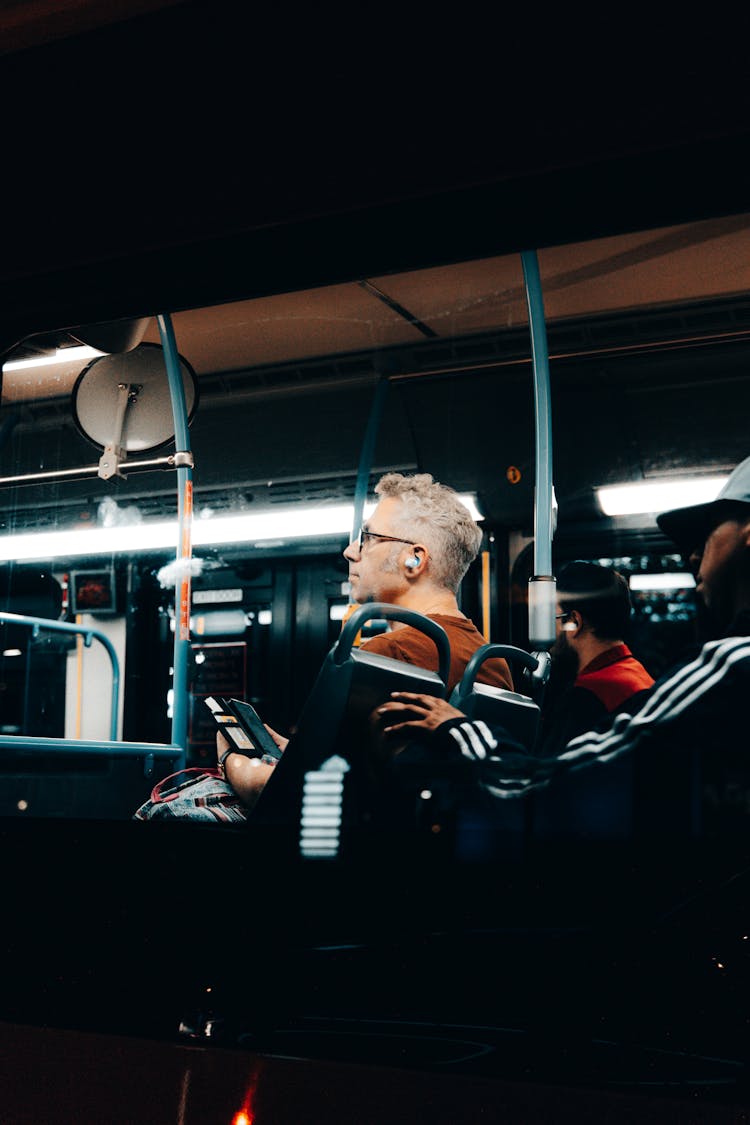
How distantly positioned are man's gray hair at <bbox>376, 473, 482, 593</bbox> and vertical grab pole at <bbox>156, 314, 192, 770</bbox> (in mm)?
559

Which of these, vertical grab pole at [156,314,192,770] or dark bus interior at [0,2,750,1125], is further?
vertical grab pole at [156,314,192,770]

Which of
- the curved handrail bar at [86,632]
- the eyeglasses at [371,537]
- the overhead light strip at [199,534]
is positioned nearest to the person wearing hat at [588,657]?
the overhead light strip at [199,534]

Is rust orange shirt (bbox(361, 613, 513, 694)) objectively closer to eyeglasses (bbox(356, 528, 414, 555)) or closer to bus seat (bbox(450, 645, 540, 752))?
bus seat (bbox(450, 645, 540, 752))

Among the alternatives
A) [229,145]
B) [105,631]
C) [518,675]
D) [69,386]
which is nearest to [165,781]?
[105,631]

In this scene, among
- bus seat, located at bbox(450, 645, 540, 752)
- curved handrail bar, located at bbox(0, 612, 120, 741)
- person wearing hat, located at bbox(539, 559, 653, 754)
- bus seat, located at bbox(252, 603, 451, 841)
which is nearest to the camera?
person wearing hat, located at bbox(539, 559, 653, 754)

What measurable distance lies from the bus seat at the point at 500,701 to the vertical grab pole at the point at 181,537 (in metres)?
0.69

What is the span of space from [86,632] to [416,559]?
863mm

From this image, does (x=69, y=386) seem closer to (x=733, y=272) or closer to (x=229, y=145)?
(x=229, y=145)

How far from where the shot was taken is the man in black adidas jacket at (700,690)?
1629 millimetres

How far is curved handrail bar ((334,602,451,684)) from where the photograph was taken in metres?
2.01

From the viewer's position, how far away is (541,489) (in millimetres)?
2018

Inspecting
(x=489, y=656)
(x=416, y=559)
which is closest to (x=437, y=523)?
(x=416, y=559)

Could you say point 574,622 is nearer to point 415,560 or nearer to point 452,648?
point 452,648

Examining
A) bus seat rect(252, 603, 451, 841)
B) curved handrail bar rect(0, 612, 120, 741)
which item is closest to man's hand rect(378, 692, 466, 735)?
bus seat rect(252, 603, 451, 841)
